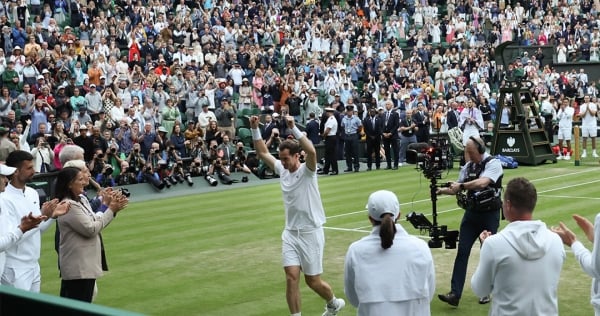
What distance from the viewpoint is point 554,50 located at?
4812 cm

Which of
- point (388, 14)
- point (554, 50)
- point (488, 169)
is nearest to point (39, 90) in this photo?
point (488, 169)

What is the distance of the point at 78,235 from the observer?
8.57 metres

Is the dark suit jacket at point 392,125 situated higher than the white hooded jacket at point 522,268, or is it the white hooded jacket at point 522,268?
the white hooded jacket at point 522,268

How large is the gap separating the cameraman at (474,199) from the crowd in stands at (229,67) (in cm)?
597

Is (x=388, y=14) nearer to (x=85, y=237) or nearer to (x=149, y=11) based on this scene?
→ (x=149, y=11)

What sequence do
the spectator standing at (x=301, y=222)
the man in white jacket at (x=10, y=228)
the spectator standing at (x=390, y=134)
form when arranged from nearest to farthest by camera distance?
the man in white jacket at (x=10, y=228)
the spectator standing at (x=301, y=222)
the spectator standing at (x=390, y=134)

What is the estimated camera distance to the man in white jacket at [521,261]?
6574 millimetres

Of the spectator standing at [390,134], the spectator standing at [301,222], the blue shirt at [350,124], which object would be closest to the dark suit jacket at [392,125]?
the spectator standing at [390,134]

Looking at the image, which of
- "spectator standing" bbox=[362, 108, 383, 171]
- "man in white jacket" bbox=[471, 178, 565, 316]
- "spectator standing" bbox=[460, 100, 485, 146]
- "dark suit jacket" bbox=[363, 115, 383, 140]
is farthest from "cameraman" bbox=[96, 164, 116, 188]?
"man in white jacket" bbox=[471, 178, 565, 316]

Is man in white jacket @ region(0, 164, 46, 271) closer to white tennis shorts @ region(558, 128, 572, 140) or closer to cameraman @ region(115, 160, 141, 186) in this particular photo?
cameraman @ region(115, 160, 141, 186)

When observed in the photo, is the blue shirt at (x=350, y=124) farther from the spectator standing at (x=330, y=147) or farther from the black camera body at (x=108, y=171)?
the black camera body at (x=108, y=171)

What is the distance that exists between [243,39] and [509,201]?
104 feet

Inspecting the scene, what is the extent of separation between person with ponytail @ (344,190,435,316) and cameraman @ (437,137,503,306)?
430 centimetres

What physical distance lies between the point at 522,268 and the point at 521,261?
5cm
